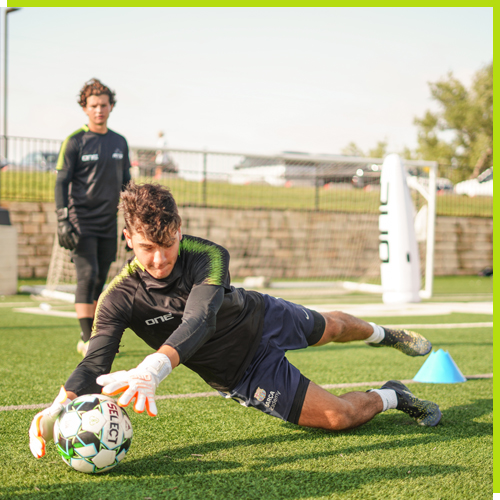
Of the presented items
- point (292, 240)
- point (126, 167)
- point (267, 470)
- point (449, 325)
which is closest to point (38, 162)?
point (292, 240)

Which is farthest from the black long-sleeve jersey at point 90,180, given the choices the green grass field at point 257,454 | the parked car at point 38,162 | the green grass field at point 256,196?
the parked car at point 38,162

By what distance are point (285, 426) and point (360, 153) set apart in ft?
173

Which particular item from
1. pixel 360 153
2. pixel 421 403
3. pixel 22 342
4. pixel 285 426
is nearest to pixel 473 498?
pixel 421 403

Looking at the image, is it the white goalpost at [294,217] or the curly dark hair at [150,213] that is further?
the white goalpost at [294,217]

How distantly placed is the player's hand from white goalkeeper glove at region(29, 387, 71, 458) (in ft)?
8.42

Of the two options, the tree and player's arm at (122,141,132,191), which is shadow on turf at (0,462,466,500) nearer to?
player's arm at (122,141,132,191)

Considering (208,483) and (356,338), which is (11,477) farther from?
(356,338)

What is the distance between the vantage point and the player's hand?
4.70 metres

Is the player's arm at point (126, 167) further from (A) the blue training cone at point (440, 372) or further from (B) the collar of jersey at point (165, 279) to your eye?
(A) the blue training cone at point (440, 372)

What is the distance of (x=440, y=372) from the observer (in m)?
4.24

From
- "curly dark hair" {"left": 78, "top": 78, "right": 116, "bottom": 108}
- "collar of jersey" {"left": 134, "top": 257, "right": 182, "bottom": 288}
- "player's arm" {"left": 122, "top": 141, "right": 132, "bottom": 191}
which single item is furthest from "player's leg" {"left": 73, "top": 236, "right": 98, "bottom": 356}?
"collar of jersey" {"left": 134, "top": 257, "right": 182, "bottom": 288}

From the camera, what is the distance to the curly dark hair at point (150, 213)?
2285 millimetres

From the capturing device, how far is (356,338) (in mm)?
3596

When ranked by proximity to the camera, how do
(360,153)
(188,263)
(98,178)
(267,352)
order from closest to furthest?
(188,263) → (267,352) → (98,178) → (360,153)
